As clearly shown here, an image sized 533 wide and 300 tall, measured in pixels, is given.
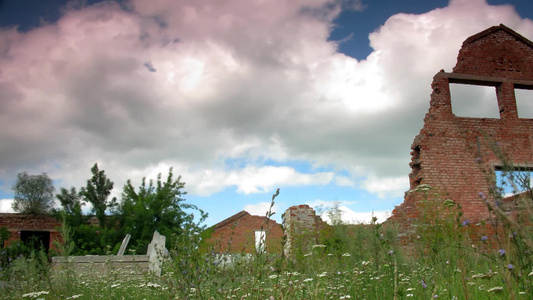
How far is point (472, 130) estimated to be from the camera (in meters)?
12.6

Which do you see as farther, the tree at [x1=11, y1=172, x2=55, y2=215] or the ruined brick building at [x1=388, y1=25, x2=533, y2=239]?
the tree at [x1=11, y1=172, x2=55, y2=215]

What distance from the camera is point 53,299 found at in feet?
14.3

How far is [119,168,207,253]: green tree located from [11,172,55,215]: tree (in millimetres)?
9763

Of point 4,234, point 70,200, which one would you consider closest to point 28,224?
point 4,234

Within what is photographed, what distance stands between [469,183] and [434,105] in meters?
2.63

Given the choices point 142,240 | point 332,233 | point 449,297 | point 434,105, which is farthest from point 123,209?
point 449,297

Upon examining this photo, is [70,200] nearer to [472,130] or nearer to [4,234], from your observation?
[4,234]

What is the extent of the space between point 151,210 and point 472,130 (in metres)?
12.4

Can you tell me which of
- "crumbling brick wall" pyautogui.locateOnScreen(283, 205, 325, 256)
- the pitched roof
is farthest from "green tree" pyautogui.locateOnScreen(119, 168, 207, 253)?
the pitched roof

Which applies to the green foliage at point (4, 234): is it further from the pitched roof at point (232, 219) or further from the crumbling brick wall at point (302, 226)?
the crumbling brick wall at point (302, 226)

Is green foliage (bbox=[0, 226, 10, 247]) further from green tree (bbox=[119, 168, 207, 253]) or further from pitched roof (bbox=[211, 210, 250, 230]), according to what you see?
pitched roof (bbox=[211, 210, 250, 230])

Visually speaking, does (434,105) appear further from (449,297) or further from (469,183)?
(449,297)

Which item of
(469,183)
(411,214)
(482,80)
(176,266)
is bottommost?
(176,266)

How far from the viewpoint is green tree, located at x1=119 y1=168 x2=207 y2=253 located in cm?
1622
